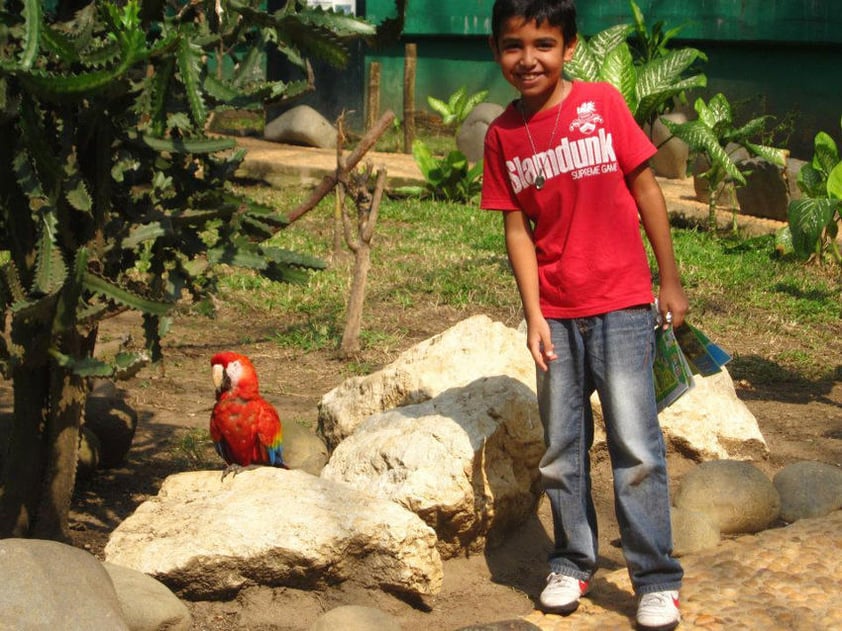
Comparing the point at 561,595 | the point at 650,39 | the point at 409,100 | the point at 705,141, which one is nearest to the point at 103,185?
the point at 561,595

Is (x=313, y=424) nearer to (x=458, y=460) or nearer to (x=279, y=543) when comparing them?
(x=458, y=460)

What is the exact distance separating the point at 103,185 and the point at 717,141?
668 centimetres

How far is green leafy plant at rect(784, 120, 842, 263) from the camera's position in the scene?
6.82 m

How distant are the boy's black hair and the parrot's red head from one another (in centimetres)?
175

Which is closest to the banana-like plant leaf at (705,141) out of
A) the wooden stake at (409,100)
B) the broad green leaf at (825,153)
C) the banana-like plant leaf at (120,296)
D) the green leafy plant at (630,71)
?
the green leafy plant at (630,71)

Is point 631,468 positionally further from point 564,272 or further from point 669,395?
point 564,272

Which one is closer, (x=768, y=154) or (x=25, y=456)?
(x=25, y=456)

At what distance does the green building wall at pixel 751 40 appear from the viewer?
1238cm

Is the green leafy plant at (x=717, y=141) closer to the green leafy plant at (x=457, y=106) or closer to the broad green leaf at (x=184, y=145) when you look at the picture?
the green leafy plant at (x=457, y=106)

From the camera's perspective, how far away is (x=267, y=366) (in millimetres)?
6438

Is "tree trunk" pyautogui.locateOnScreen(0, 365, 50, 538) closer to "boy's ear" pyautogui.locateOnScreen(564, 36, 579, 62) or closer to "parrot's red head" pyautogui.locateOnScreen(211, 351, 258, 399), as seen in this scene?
"parrot's red head" pyautogui.locateOnScreen(211, 351, 258, 399)

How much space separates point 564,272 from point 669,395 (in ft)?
1.70

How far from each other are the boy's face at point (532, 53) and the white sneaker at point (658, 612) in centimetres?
154

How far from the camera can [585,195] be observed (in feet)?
10.9
